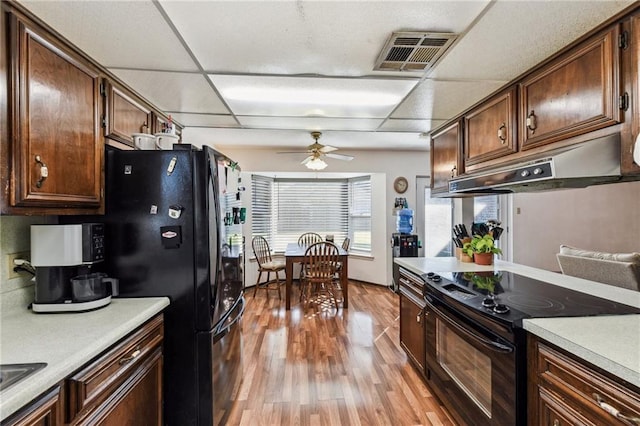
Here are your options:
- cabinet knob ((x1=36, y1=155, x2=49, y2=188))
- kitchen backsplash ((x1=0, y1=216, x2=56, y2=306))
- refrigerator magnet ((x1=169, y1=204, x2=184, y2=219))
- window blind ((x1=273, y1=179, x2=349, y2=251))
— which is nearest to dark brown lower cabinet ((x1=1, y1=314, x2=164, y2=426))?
refrigerator magnet ((x1=169, y1=204, x2=184, y2=219))

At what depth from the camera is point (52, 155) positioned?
136cm

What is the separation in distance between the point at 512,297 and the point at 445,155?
1646 millimetres

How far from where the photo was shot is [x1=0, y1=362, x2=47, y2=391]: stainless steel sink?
847mm

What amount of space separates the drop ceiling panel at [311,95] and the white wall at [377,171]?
211 centimetres

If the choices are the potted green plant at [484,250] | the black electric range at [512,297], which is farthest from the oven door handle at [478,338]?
the potted green plant at [484,250]

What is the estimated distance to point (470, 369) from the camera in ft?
5.46

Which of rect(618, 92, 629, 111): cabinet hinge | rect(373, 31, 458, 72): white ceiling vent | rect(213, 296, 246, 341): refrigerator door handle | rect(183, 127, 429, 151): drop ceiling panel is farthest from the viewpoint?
rect(183, 127, 429, 151): drop ceiling panel

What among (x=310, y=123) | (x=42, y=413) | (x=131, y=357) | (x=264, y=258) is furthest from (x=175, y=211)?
(x=264, y=258)

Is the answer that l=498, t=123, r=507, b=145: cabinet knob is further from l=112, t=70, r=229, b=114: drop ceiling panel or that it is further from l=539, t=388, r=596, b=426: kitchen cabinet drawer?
l=112, t=70, r=229, b=114: drop ceiling panel

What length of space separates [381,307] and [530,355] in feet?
9.68

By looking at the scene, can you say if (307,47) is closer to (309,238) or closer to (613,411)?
(613,411)

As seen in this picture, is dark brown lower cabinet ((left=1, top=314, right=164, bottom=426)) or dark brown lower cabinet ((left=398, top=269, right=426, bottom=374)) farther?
dark brown lower cabinet ((left=398, top=269, right=426, bottom=374))

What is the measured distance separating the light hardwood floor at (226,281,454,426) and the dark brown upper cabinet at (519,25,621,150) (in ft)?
6.09

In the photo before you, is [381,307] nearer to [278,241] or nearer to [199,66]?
[278,241]
